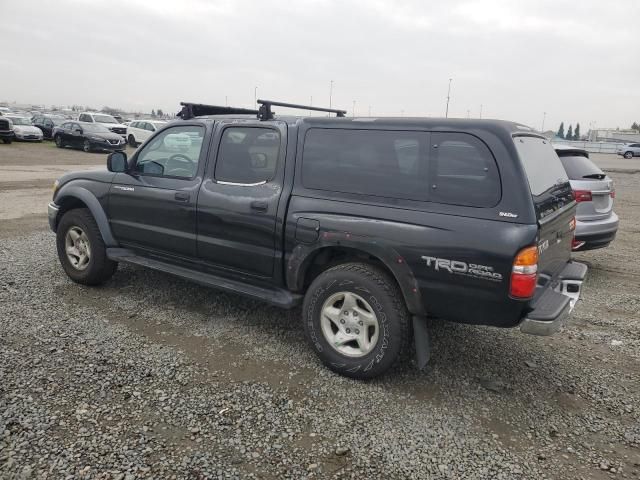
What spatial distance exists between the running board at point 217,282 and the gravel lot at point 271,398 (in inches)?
15.9

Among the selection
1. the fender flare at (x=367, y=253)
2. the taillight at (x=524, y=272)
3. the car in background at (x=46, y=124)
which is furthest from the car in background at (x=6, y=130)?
the taillight at (x=524, y=272)

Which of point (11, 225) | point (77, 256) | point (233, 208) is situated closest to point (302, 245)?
point (233, 208)

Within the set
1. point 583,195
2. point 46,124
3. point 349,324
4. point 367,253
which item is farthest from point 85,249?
point 46,124

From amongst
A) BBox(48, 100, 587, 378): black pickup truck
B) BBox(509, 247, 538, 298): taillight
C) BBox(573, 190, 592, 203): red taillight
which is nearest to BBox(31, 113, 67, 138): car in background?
BBox(48, 100, 587, 378): black pickup truck

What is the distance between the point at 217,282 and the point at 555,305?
260 centimetres

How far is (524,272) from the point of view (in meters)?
2.78

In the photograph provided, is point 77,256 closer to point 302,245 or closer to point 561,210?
point 302,245

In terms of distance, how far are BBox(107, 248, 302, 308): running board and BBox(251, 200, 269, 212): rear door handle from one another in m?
0.65

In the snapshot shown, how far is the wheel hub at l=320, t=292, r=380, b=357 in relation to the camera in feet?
10.9

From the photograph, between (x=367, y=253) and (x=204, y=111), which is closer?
(x=367, y=253)

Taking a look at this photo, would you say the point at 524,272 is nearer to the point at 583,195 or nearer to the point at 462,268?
the point at 462,268

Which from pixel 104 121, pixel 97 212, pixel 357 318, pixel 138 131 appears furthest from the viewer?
pixel 104 121

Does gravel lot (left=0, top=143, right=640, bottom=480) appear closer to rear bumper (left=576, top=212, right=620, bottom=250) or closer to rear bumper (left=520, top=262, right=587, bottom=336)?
rear bumper (left=520, top=262, right=587, bottom=336)

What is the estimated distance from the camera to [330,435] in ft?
9.20
